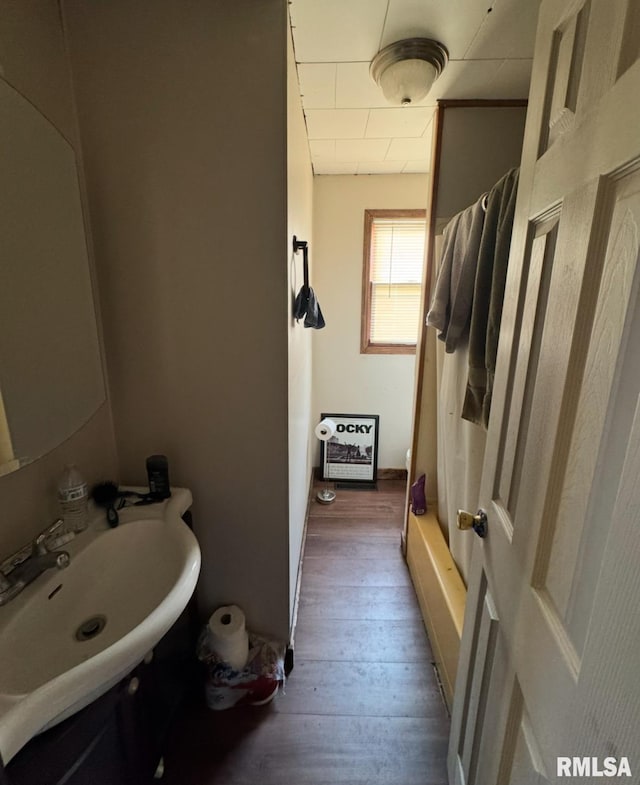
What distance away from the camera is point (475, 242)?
4.26 ft

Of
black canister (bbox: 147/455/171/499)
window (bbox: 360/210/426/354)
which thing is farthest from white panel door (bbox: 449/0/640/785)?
window (bbox: 360/210/426/354)

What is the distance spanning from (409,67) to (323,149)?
2.97 ft

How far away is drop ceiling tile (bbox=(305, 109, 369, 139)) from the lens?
65.7 inches

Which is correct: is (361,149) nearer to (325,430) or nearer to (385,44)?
(385,44)

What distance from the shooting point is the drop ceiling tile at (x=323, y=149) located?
2.00 m

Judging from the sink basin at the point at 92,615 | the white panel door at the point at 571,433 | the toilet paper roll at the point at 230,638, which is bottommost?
the toilet paper roll at the point at 230,638

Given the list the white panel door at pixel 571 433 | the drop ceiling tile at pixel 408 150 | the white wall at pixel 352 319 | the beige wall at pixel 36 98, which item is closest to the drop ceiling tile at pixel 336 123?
the drop ceiling tile at pixel 408 150

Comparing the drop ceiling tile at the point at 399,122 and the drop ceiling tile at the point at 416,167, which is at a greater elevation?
the drop ceiling tile at the point at 416,167

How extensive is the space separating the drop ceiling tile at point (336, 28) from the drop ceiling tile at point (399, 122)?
41 cm

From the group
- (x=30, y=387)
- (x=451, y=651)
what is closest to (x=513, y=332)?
(x=30, y=387)

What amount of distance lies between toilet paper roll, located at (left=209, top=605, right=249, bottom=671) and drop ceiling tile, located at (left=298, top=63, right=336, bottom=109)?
81.8 inches

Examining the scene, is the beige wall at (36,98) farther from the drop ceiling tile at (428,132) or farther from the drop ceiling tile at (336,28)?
the drop ceiling tile at (428,132)

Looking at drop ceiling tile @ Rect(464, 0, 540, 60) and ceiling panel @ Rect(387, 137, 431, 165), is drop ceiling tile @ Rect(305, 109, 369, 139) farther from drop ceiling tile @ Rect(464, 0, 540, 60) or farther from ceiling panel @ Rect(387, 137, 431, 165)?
drop ceiling tile @ Rect(464, 0, 540, 60)

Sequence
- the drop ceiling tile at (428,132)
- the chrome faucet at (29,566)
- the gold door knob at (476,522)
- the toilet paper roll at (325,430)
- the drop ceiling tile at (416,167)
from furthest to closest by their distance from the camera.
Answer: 1. the toilet paper roll at (325,430)
2. the drop ceiling tile at (416,167)
3. the drop ceiling tile at (428,132)
4. the gold door knob at (476,522)
5. the chrome faucet at (29,566)
